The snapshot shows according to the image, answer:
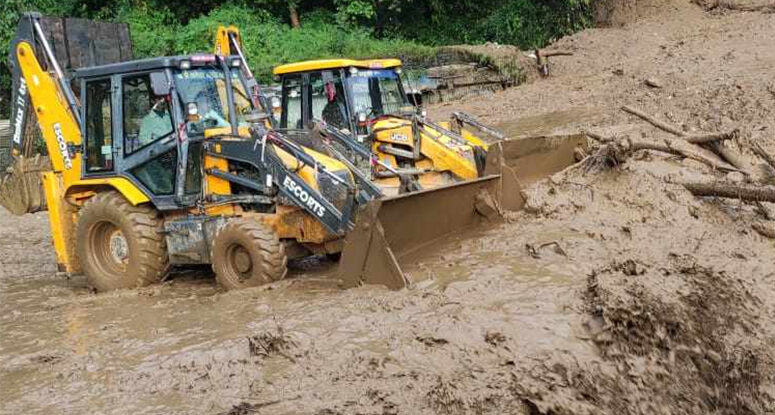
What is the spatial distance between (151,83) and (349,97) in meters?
3.16

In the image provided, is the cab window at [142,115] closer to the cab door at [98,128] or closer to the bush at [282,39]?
the cab door at [98,128]

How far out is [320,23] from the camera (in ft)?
81.1

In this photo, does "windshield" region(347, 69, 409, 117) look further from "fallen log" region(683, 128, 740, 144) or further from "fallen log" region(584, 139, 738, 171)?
"fallen log" region(683, 128, 740, 144)

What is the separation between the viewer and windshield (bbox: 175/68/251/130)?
7.68 meters

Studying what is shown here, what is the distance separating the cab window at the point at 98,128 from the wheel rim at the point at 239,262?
1890 mm

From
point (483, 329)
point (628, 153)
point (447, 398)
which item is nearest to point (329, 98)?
point (628, 153)

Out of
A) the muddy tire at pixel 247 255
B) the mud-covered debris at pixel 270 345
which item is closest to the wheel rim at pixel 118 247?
the muddy tire at pixel 247 255

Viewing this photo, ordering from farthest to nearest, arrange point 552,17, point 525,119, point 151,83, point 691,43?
point 552,17 → point 691,43 → point 525,119 → point 151,83

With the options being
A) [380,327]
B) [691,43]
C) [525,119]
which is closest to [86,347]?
[380,327]

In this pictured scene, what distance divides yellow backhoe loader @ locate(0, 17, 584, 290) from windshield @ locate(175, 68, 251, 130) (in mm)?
14

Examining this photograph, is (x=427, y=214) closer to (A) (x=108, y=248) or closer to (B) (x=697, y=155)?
(A) (x=108, y=248)

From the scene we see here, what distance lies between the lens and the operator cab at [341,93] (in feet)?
33.1

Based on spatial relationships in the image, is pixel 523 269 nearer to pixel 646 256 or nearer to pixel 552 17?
pixel 646 256

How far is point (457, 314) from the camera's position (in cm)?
546
